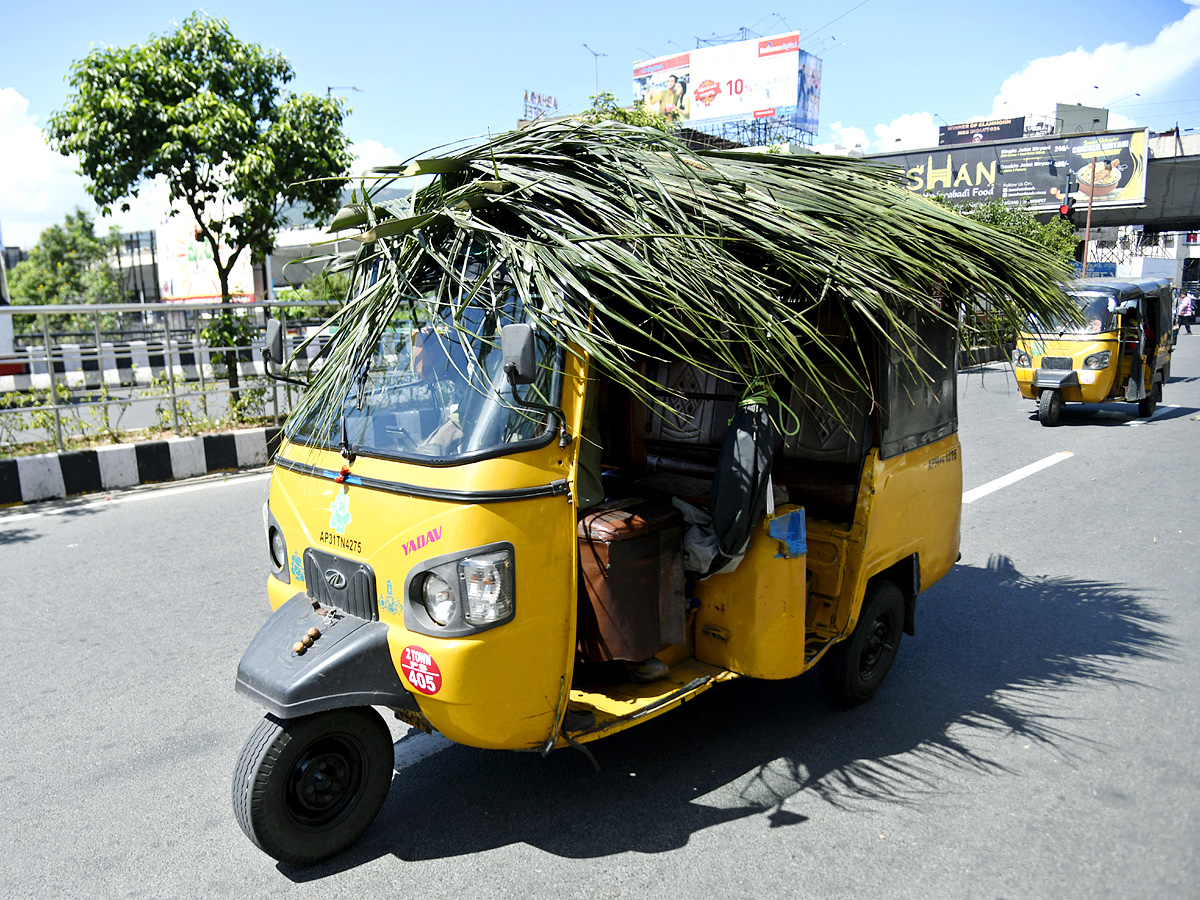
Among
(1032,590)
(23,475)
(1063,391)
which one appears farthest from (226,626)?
(1063,391)

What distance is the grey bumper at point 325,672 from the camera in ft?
8.95

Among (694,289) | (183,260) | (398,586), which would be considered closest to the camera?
(398,586)

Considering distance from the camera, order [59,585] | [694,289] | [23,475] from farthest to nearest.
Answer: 1. [23,475]
2. [59,585]
3. [694,289]

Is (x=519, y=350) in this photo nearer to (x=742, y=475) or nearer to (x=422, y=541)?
(x=422, y=541)

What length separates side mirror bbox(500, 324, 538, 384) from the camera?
263cm

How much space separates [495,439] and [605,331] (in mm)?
544

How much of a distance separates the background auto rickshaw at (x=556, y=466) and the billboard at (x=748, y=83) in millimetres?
56479

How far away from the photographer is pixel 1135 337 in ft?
41.6

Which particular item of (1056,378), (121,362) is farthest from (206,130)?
(121,362)

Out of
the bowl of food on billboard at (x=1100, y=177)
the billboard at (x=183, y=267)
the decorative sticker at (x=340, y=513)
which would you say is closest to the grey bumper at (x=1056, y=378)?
the decorative sticker at (x=340, y=513)

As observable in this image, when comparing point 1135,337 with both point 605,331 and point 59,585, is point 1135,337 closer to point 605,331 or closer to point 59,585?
point 605,331

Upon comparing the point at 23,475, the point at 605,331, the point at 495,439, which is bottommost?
the point at 23,475

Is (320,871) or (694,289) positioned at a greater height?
(694,289)

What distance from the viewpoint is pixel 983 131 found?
65875 millimetres
